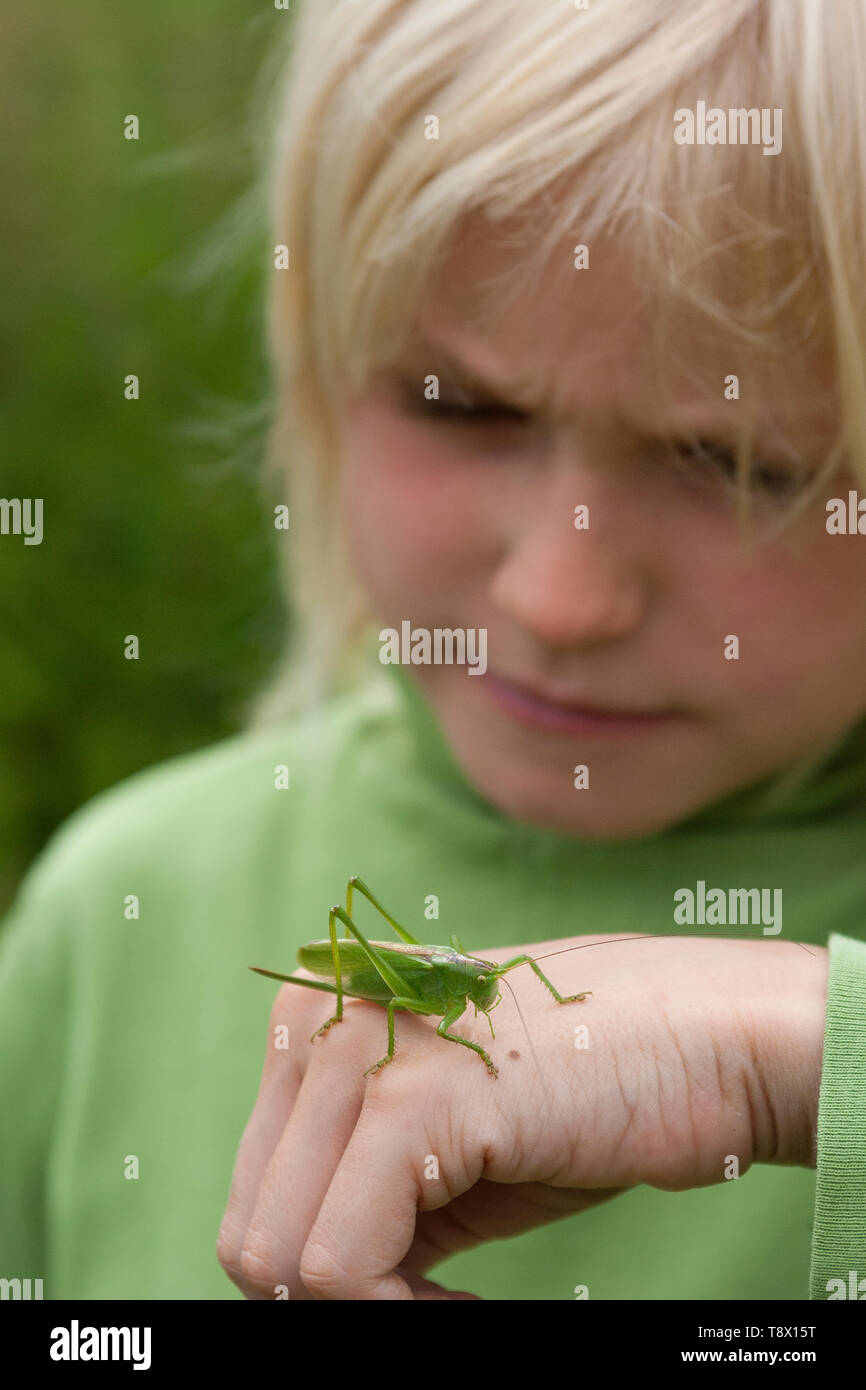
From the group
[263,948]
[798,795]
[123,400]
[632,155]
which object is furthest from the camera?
[123,400]

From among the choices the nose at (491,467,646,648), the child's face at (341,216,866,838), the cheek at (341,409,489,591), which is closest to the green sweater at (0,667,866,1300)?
the child's face at (341,216,866,838)

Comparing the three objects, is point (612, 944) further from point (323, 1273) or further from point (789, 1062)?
point (323, 1273)

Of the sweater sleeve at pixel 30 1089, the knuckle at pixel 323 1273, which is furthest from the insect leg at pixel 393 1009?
the sweater sleeve at pixel 30 1089

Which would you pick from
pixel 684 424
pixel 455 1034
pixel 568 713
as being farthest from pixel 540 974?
pixel 684 424

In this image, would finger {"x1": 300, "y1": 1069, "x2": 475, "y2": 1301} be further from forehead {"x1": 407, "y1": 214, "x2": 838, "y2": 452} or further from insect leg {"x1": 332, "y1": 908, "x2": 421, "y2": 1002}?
forehead {"x1": 407, "y1": 214, "x2": 838, "y2": 452}

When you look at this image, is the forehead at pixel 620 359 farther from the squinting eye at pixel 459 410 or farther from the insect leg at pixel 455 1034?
the insect leg at pixel 455 1034

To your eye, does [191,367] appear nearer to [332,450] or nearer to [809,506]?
[332,450]
